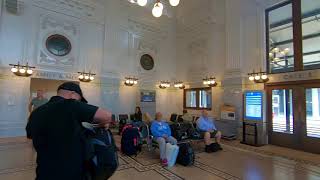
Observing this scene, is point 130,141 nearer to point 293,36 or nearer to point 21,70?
point 21,70

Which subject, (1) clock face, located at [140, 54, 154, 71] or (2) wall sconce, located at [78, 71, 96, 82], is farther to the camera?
(1) clock face, located at [140, 54, 154, 71]

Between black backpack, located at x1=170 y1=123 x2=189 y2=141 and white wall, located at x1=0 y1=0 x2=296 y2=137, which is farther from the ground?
white wall, located at x1=0 y1=0 x2=296 y2=137

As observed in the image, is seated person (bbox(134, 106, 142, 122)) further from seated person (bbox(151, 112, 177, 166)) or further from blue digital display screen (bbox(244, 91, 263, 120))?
blue digital display screen (bbox(244, 91, 263, 120))

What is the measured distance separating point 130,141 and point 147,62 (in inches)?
254

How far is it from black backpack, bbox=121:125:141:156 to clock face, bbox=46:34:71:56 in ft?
17.4

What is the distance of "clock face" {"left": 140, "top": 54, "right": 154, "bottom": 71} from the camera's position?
11.1m

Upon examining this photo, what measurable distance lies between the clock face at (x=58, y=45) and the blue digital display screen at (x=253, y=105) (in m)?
7.52

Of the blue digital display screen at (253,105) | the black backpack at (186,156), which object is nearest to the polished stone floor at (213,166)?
the black backpack at (186,156)

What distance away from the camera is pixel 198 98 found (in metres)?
10.6

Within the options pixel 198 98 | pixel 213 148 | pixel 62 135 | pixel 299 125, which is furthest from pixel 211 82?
pixel 62 135

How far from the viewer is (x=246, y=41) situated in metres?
8.46

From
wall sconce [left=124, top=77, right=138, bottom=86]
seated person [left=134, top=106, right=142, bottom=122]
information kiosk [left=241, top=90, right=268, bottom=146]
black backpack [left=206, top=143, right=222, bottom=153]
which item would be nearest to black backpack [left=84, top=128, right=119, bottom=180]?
black backpack [left=206, top=143, right=222, bottom=153]

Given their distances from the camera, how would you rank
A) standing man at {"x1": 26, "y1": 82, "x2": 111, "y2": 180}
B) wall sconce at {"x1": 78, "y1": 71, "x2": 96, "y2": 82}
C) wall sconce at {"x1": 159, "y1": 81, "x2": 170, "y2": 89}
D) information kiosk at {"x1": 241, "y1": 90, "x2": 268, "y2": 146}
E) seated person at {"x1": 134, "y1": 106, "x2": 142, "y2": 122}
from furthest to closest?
wall sconce at {"x1": 159, "y1": 81, "x2": 170, "y2": 89}
seated person at {"x1": 134, "y1": 106, "x2": 142, "y2": 122}
wall sconce at {"x1": 78, "y1": 71, "x2": 96, "y2": 82}
information kiosk at {"x1": 241, "y1": 90, "x2": 268, "y2": 146}
standing man at {"x1": 26, "y1": 82, "x2": 111, "y2": 180}

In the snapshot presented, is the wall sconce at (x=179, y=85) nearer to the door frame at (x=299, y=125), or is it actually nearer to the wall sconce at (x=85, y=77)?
the wall sconce at (x=85, y=77)
